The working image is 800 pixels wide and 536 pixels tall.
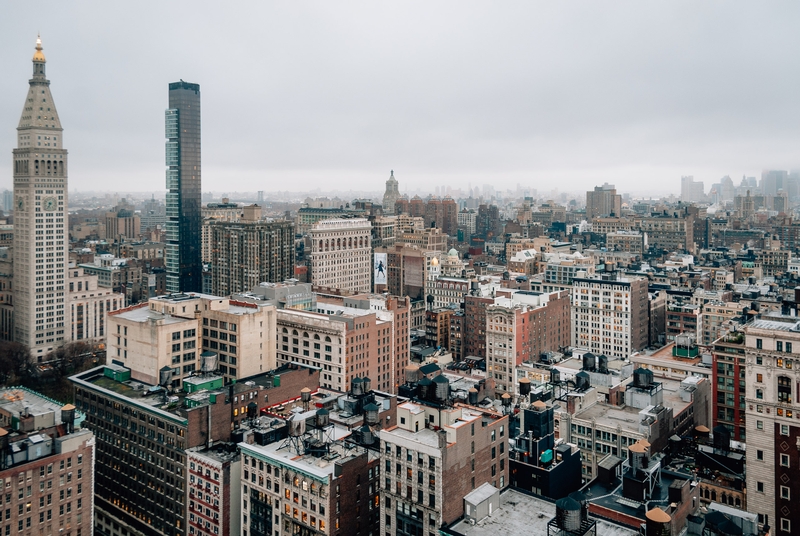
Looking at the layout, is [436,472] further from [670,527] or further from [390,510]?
[670,527]

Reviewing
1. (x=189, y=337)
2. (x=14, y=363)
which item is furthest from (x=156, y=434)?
(x=14, y=363)

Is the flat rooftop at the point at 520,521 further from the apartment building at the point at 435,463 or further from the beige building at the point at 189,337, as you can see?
the beige building at the point at 189,337

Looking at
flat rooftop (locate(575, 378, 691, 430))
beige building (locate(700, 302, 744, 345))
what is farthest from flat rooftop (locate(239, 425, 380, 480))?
beige building (locate(700, 302, 744, 345))

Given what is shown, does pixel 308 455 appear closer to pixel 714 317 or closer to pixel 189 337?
pixel 189 337

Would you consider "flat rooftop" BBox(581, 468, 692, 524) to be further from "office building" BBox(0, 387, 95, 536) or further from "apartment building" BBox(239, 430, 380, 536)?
"office building" BBox(0, 387, 95, 536)

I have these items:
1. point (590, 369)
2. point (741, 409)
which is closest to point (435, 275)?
point (590, 369)
